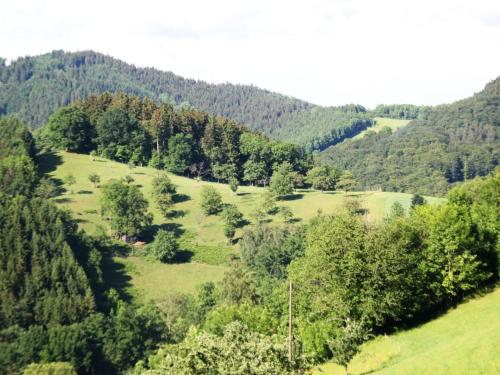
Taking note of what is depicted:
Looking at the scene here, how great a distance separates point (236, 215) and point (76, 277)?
1730 inches

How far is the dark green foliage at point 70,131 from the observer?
173 metres

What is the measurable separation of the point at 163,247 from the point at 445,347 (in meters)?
84.6

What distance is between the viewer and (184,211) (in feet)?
472

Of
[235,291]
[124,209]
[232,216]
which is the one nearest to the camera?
[235,291]

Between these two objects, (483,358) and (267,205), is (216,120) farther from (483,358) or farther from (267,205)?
(483,358)

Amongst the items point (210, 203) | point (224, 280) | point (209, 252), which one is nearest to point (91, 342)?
point (224, 280)

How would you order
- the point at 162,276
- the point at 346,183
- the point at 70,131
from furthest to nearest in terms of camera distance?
the point at 346,183 < the point at 70,131 < the point at 162,276

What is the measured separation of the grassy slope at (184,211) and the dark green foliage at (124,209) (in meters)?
4.76

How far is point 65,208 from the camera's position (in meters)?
131

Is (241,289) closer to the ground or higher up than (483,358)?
closer to the ground

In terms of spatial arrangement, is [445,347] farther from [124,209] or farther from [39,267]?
[124,209]

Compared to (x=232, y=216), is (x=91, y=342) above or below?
below

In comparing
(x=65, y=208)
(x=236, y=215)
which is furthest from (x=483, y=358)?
(x=65, y=208)

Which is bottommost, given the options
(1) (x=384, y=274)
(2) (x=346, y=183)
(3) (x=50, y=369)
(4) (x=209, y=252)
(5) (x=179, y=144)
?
(3) (x=50, y=369)
